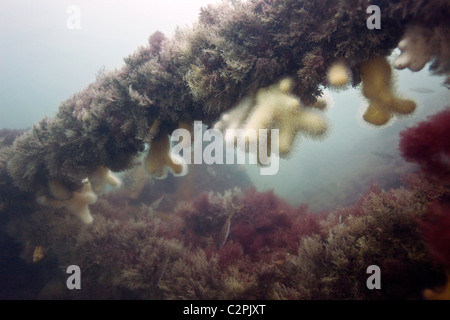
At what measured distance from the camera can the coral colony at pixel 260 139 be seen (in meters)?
2.06

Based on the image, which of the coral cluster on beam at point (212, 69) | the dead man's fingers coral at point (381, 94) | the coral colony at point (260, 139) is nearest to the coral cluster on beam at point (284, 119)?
the coral colony at point (260, 139)

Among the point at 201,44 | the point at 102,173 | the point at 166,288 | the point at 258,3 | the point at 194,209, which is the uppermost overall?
the point at 258,3

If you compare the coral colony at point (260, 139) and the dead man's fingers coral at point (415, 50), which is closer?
the dead man's fingers coral at point (415, 50)

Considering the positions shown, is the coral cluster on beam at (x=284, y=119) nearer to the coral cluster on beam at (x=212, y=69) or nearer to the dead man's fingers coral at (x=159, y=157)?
the coral cluster on beam at (x=212, y=69)

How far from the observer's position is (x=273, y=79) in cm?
258

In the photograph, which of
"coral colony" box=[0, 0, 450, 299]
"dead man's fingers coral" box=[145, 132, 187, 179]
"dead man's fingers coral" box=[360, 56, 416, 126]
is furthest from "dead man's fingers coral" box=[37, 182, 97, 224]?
"dead man's fingers coral" box=[360, 56, 416, 126]

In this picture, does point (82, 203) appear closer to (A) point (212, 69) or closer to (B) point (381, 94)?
(A) point (212, 69)

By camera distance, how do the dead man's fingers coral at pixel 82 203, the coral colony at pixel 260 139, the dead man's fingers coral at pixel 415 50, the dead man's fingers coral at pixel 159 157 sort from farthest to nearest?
the dead man's fingers coral at pixel 82 203 → the dead man's fingers coral at pixel 159 157 → the coral colony at pixel 260 139 → the dead man's fingers coral at pixel 415 50

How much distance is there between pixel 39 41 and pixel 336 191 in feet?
306

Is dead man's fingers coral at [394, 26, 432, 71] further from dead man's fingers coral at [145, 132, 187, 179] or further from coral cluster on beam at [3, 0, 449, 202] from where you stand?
dead man's fingers coral at [145, 132, 187, 179]

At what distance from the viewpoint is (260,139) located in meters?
2.34

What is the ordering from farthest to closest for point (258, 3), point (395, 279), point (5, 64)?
point (5, 64)
point (258, 3)
point (395, 279)
